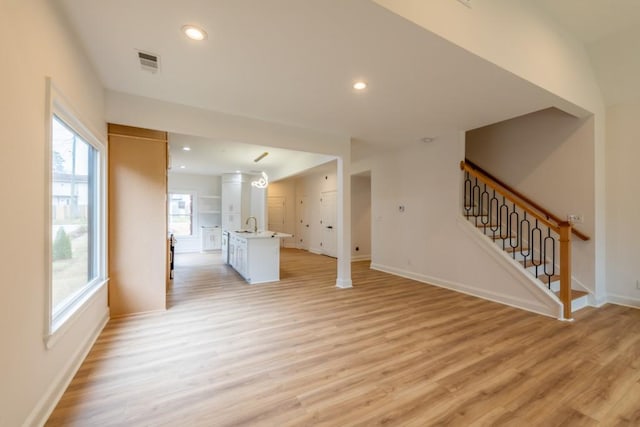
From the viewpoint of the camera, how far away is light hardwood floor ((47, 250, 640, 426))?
1.79m

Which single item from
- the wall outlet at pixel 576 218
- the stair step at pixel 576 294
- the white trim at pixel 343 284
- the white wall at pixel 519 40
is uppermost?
the white wall at pixel 519 40

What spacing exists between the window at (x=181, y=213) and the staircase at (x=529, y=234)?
8844 mm

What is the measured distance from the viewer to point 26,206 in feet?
5.07

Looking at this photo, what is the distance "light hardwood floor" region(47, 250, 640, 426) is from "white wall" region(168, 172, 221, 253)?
6.28 metres

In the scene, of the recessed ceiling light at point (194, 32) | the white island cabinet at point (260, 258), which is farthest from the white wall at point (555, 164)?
the recessed ceiling light at point (194, 32)

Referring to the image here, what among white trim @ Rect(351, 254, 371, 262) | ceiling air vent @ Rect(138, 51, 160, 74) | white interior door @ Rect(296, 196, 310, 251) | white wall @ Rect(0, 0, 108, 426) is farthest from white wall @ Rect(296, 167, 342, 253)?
white wall @ Rect(0, 0, 108, 426)

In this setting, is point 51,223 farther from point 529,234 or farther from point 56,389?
point 529,234

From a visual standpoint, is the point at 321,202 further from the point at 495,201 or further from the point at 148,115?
the point at 148,115

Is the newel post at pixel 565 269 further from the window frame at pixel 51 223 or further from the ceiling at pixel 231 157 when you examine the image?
the window frame at pixel 51 223

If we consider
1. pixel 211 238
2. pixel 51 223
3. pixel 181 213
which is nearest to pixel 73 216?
pixel 51 223

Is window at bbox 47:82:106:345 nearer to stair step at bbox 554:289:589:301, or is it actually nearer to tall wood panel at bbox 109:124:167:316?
tall wood panel at bbox 109:124:167:316

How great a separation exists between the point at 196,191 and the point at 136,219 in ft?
22.6

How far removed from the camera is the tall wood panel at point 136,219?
3.38 metres

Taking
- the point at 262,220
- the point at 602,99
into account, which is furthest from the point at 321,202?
the point at 602,99
